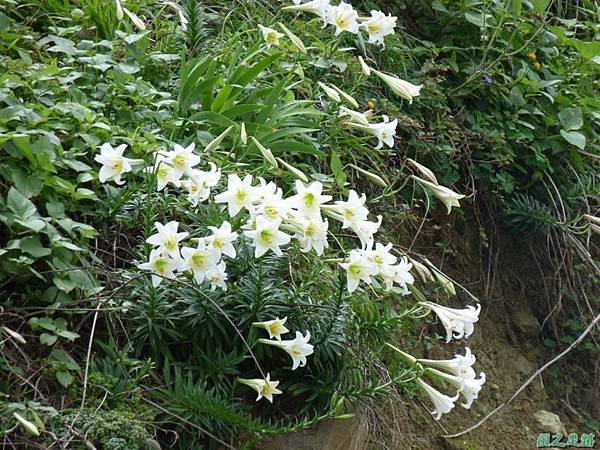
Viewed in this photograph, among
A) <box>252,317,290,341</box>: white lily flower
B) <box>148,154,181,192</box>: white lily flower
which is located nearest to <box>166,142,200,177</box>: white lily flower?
<box>148,154,181,192</box>: white lily flower

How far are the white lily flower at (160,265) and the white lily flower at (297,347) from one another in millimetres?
325

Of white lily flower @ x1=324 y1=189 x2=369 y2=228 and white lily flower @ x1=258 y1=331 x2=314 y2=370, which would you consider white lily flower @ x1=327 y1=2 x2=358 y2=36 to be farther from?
white lily flower @ x1=258 y1=331 x2=314 y2=370

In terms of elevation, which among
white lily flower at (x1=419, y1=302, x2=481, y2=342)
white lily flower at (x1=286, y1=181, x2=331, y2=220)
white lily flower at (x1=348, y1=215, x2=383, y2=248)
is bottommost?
white lily flower at (x1=419, y1=302, x2=481, y2=342)

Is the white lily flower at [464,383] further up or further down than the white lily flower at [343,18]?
further down

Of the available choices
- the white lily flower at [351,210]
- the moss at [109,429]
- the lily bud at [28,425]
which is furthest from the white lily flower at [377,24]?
the lily bud at [28,425]

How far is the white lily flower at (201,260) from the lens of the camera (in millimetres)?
2449

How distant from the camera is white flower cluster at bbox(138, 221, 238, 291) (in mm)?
2445

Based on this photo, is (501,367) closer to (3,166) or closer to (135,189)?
(135,189)

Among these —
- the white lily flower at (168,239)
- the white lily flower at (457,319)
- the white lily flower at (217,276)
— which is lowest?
the white lily flower at (457,319)

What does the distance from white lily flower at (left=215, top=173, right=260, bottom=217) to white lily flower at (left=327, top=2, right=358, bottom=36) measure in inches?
38.0

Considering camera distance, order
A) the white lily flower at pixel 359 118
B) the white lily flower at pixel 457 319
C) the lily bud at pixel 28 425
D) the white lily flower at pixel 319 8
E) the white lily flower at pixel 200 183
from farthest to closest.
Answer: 1. the white lily flower at pixel 319 8
2. the white lily flower at pixel 359 118
3. the white lily flower at pixel 457 319
4. the white lily flower at pixel 200 183
5. the lily bud at pixel 28 425

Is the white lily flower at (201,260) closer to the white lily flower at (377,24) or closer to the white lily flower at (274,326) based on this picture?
the white lily flower at (274,326)

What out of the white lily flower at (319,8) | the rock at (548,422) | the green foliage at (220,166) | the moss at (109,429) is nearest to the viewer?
the moss at (109,429)

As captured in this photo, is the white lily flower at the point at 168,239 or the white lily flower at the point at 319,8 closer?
→ the white lily flower at the point at 168,239
